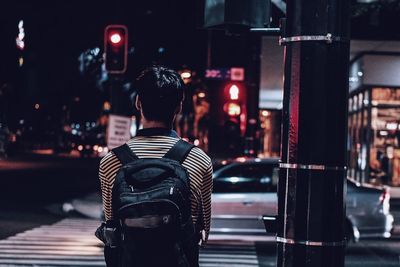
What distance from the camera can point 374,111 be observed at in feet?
83.6

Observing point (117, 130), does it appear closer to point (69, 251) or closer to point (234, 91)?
point (69, 251)

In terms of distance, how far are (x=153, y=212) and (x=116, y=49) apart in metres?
11.4

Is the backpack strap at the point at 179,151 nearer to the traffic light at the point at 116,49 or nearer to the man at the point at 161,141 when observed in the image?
the man at the point at 161,141

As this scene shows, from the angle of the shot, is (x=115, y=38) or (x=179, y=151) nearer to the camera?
(x=179, y=151)

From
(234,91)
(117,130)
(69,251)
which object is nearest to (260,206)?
(69,251)

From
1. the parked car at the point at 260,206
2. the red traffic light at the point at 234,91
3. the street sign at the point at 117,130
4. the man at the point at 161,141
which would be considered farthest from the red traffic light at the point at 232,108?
the man at the point at 161,141

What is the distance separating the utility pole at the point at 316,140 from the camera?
3602 millimetres

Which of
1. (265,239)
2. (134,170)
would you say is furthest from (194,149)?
(265,239)

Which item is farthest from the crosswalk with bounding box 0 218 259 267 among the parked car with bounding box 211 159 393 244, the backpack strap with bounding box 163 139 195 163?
the backpack strap with bounding box 163 139 195 163

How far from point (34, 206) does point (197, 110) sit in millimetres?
39673

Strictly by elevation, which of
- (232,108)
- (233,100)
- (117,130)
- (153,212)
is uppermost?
(233,100)

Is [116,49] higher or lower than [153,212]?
higher

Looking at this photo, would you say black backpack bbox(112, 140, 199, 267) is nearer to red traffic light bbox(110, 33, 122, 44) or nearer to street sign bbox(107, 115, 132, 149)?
red traffic light bbox(110, 33, 122, 44)

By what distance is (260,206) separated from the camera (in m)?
12.3
